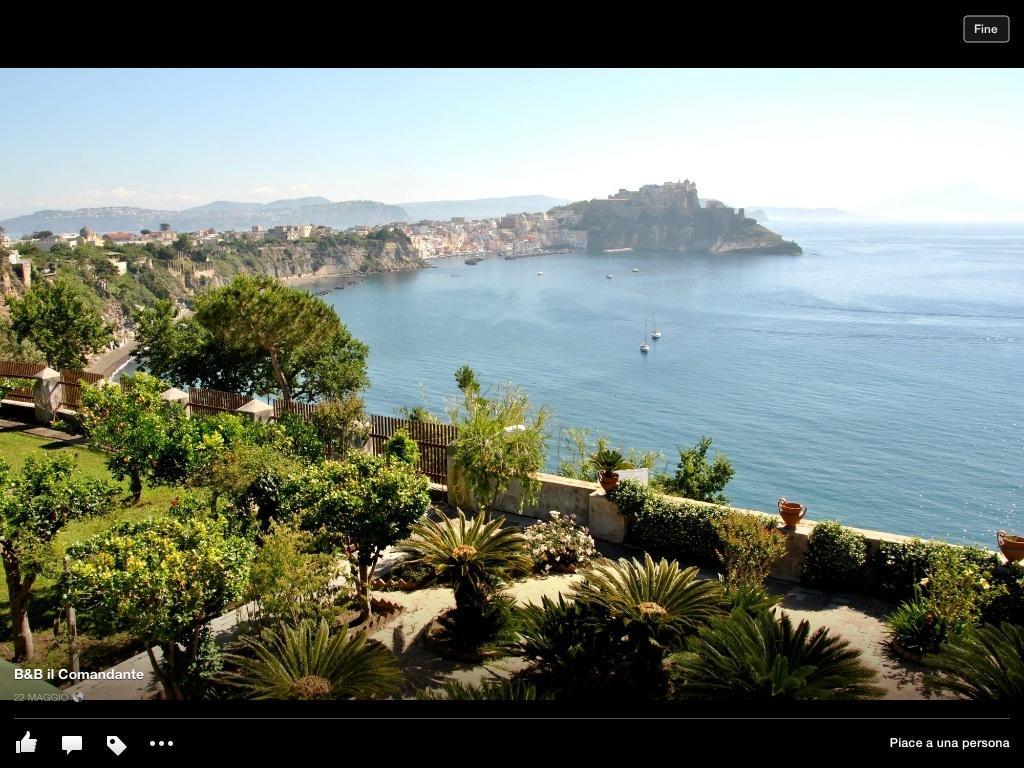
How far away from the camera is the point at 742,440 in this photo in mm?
35969

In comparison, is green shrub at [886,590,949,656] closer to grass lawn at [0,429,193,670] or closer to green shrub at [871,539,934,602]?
green shrub at [871,539,934,602]

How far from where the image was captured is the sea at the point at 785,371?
1230 inches

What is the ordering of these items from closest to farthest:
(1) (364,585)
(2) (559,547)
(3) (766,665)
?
1. (3) (766,665)
2. (1) (364,585)
3. (2) (559,547)

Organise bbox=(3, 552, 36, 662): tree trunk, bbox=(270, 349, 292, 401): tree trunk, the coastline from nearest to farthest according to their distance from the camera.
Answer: bbox=(3, 552, 36, 662): tree trunk, bbox=(270, 349, 292, 401): tree trunk, the coastline

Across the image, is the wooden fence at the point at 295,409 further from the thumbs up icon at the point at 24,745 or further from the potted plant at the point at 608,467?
the thumbs up icon at the point at 24,745

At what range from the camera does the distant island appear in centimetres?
13750

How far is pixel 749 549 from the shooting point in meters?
7.07

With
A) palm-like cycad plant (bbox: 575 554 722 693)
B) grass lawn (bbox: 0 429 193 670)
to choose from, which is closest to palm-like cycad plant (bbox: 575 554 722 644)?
palm-like cycad plant (bbox: 575 554 722 693)

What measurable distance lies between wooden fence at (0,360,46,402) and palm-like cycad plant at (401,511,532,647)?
10.6 m

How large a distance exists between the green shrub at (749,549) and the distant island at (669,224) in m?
131

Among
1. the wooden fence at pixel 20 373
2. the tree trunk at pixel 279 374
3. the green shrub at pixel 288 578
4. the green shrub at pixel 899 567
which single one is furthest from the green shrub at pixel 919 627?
the wooden fence at pixel 20 373

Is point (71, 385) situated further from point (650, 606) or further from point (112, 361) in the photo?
point (112, 361)

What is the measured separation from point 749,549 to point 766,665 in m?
3.03

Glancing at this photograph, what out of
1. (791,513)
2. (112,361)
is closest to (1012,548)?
(791,513)
